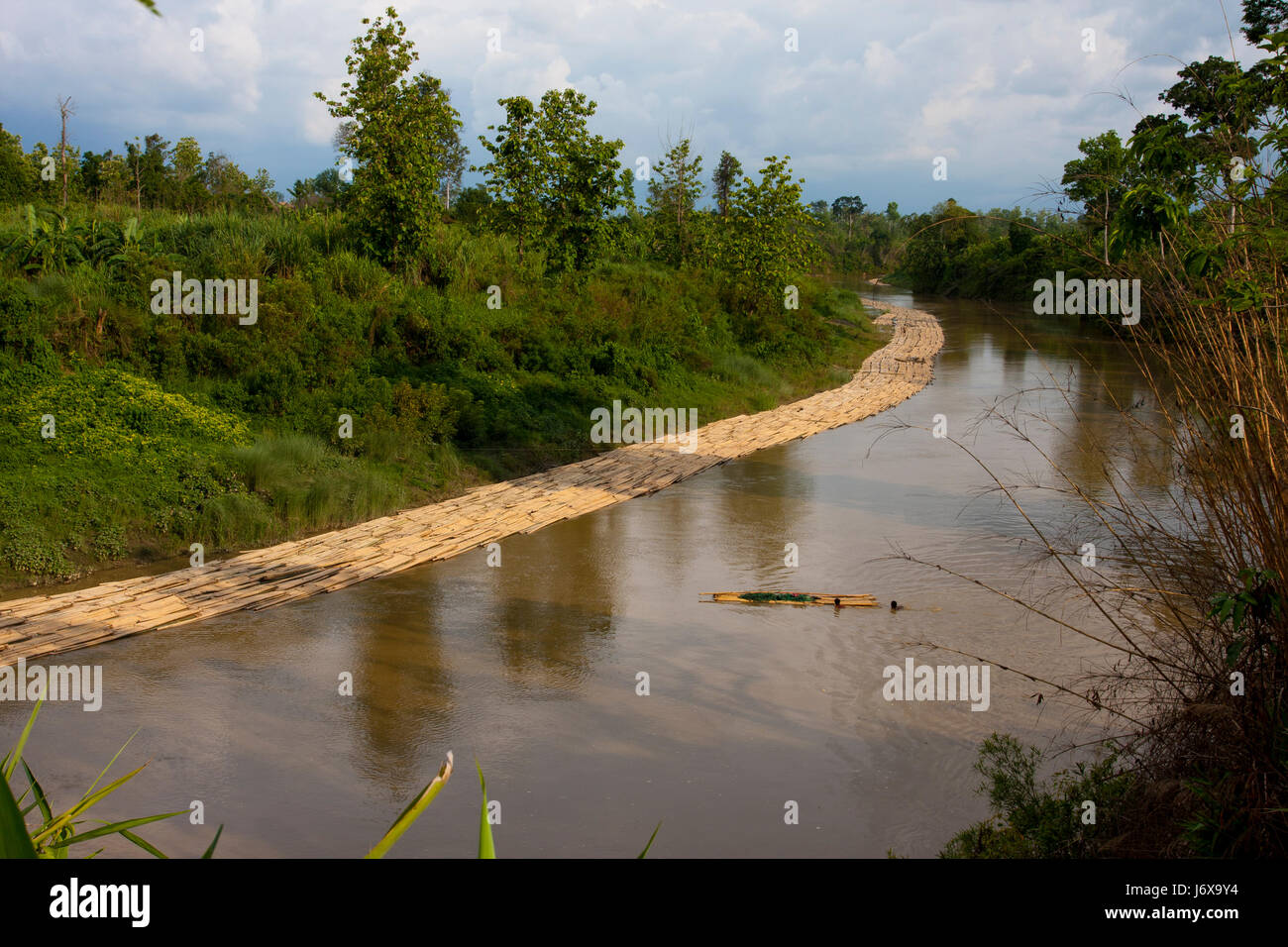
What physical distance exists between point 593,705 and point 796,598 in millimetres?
2501

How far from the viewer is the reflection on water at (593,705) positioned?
5.23 m

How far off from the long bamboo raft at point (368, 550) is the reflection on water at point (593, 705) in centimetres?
27

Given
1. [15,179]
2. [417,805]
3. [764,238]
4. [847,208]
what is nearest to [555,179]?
[764,238]

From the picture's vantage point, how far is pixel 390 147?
15.2 meters

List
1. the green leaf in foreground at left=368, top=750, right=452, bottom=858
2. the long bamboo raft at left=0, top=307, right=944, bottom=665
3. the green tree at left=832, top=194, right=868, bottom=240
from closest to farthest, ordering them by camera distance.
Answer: the green leaf in foreground at left=368, top=750, right=452, bottom=858 < the long bamboo raft at left=0, top=307, right=944, bottom=665 < the green tree at left=832, top=194, right=868, bottom=240

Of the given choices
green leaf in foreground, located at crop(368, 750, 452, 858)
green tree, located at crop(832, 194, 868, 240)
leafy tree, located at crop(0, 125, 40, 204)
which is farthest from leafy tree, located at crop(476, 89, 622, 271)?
green tree, located at crop(832, 194, 868, 240)

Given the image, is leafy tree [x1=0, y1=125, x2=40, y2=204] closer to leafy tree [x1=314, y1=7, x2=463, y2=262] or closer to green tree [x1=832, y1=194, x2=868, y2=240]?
leafy tree [x1=314, y1=7, x2=463, y2=262]

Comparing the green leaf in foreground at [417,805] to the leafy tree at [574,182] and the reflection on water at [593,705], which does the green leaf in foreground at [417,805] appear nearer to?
the reflection on water at [593,705]

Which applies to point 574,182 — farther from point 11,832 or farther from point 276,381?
point 11,832

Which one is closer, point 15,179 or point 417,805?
point 417,805

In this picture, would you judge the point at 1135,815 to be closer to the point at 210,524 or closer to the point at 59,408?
Answer: the point at 210,524

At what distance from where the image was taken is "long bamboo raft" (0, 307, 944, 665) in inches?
297

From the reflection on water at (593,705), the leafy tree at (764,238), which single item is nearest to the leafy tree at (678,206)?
the leafy tree at (764,238)

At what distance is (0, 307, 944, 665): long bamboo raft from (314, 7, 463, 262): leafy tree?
484 centimetres
